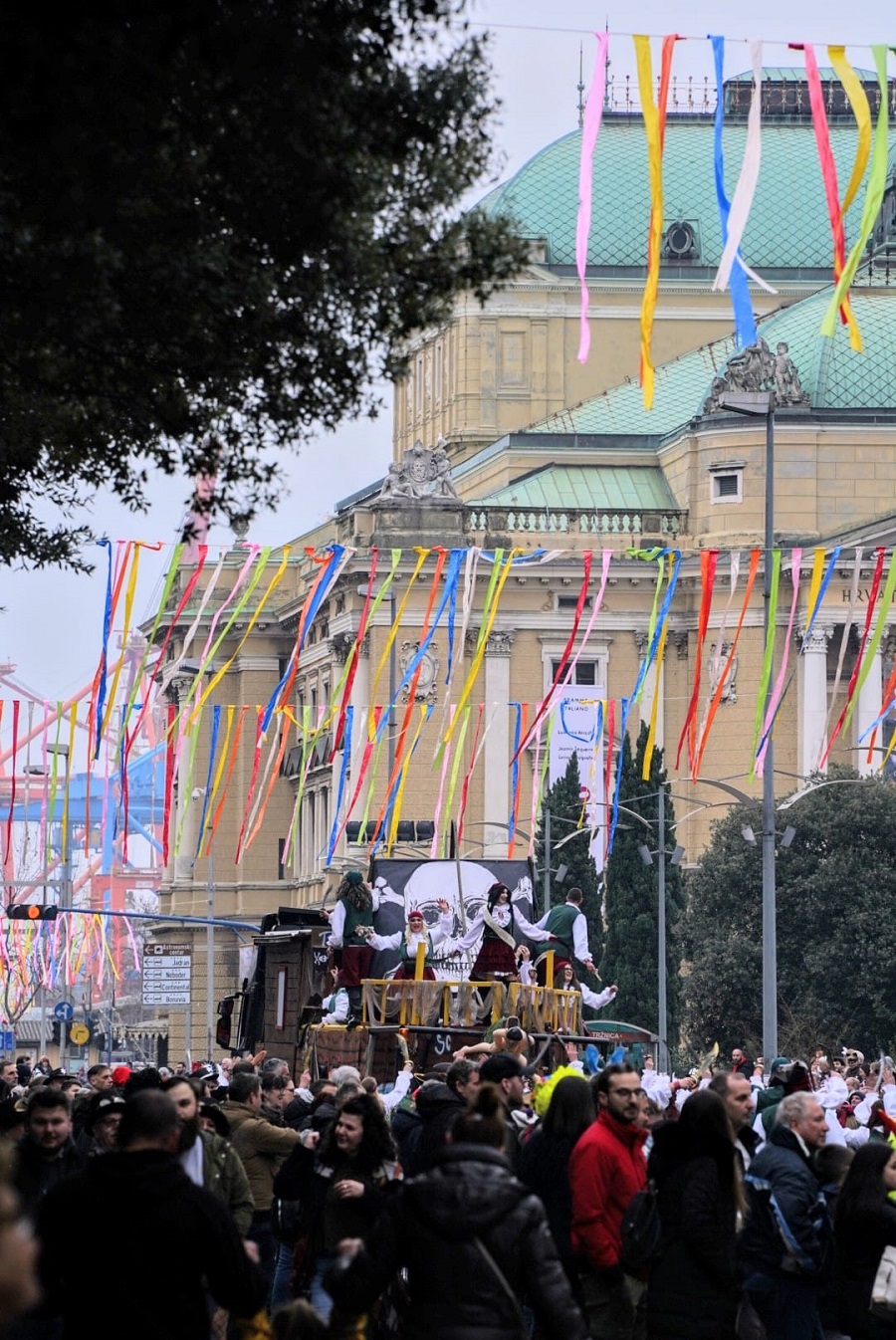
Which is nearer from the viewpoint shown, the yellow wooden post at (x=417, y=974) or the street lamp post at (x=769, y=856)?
the yellow wooden post at (x=417, y=974)

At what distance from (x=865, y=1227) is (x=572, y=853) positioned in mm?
65933

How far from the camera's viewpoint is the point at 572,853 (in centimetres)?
8144

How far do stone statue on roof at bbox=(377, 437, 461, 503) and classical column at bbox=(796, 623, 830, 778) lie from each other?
42.0 ft

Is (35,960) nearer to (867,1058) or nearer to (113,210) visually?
(867,1058)

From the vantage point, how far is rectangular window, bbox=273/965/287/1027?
3475cm

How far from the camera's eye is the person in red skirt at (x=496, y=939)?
98.6ft

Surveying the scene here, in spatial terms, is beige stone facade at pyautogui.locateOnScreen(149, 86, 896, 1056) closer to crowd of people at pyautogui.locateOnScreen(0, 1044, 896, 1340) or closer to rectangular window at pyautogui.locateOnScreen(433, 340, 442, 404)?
rectangular window at pyautogui.locateOnScreen(433, 340, 442, 404)

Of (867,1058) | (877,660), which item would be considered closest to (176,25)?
(867,1058)

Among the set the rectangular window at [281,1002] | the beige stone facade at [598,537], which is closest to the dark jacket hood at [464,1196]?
the rectangular window at [281,1002]

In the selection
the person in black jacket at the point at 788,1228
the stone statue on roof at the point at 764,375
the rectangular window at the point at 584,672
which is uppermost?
the stone statue on roof at the point at 764,375

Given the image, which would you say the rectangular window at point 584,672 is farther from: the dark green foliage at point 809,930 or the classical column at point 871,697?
the dark green foliage at point 809,930

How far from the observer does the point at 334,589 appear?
10881 centimetres

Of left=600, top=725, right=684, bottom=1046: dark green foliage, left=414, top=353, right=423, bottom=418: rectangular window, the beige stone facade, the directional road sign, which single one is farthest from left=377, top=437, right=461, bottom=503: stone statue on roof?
left=600, top=725, right=684, bottom=1046: dark green foliage

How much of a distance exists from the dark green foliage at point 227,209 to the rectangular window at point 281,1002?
17.2 metres
